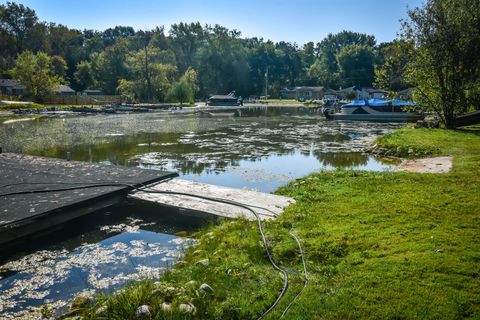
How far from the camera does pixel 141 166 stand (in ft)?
50.0

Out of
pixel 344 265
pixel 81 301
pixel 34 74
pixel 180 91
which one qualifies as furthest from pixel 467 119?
pixel 34 74

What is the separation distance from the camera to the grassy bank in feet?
13.8

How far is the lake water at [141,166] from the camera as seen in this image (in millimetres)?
6102

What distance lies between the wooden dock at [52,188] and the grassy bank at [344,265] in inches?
113

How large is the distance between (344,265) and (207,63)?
89895 mm

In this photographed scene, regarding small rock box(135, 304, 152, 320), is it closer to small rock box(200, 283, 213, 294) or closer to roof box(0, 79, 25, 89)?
small rock box(200, 283, 213, 294)

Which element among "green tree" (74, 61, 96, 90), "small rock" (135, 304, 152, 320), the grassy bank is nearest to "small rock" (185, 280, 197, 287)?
the grassy bank

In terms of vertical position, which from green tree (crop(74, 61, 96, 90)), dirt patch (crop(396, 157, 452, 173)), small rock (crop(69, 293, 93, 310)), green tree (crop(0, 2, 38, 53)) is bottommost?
small rock (crop(69, 293, 93, 310))

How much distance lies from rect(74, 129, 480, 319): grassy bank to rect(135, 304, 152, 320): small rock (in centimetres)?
7

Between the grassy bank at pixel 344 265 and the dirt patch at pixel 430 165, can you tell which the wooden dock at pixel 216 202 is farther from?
the dirt patch at pixel 430 165

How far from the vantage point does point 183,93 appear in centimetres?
7019

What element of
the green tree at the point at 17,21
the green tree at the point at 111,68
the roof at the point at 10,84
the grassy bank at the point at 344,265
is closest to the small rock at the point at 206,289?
the grassy bank at the point at 344,265

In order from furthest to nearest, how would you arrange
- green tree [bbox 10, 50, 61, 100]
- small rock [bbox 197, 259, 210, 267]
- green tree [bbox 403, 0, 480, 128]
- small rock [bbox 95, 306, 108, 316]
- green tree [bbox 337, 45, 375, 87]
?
green tree [bbox 337, 45, 375, 87]
green tree [bbox 10, 50, 61, 100]
green tree [bbox 403, 0, 480, 128]
small rock [bbox 197, 259, 210, 267]
small rock [bbox 95, 306, 108, 316]

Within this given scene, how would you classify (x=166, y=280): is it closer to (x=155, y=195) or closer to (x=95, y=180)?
(x=155, y=195)
